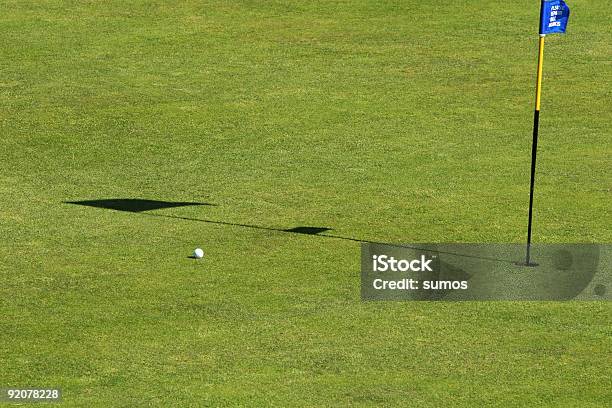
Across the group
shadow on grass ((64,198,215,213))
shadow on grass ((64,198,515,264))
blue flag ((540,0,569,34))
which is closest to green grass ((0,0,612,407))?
shadow on grass ((64,198,515,264))

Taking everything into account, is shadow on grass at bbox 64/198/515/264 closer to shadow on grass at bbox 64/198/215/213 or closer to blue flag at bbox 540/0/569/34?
shadow on grass at bbox 64/198/215/213

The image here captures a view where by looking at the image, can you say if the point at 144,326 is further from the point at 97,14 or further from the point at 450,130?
the point at 97,14

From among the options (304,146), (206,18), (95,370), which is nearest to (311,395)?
(95,370)

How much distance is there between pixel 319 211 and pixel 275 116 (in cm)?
897

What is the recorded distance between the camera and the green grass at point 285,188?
21844 millimetres

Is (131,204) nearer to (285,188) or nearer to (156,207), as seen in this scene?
(156,207)

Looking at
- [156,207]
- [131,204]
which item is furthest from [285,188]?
[131,204]

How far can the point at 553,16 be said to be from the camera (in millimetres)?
27312

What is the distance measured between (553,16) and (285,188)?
8688mm

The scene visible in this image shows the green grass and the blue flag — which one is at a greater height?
the blue flag

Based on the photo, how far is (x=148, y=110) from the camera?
131 ft

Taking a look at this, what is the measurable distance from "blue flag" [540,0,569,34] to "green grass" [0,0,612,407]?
465 cm

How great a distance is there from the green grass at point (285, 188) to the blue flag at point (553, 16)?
15.2 ft

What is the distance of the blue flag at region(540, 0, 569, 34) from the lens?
27.2m
